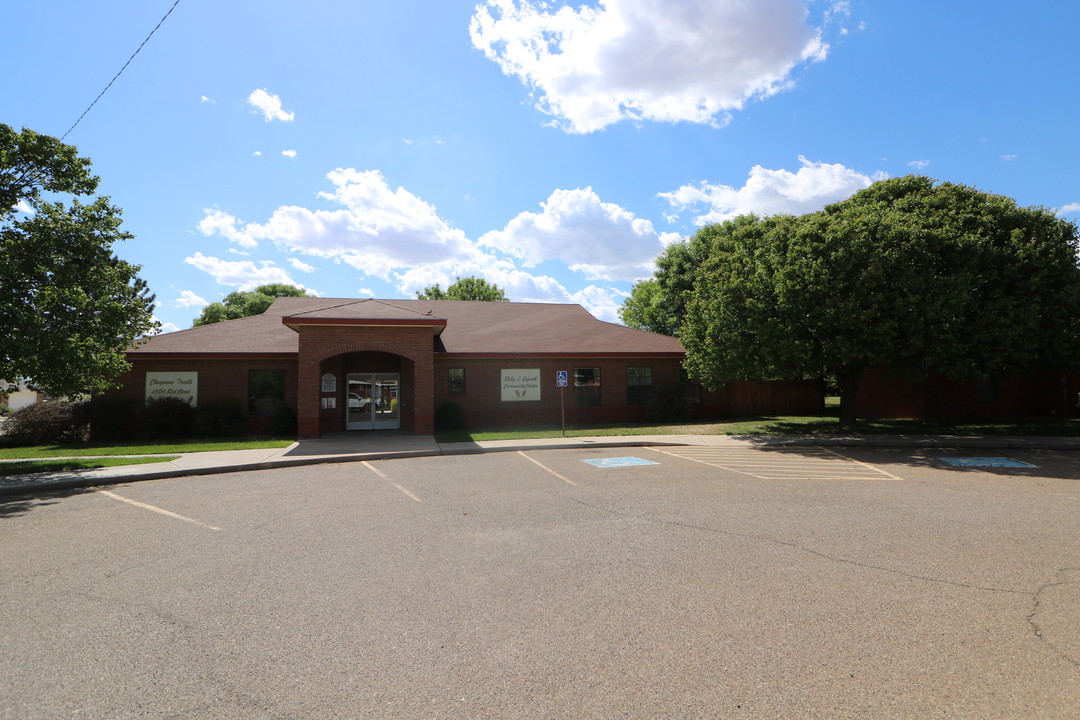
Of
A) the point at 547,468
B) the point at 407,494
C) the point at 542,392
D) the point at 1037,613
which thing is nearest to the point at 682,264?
the point at 542,392

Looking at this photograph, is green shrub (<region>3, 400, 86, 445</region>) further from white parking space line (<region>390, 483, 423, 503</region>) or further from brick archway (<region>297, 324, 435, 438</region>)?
white parking space line (<region>390, 483, 423, 503</region>)

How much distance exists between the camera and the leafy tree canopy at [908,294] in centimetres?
1614

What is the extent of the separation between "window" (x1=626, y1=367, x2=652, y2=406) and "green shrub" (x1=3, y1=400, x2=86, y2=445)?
1948 cm

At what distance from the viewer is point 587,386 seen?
2403 centimetres

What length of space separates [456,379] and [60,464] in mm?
12073

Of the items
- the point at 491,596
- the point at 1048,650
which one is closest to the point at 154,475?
the point at 491,596

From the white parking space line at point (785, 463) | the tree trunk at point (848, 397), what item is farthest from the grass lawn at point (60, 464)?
the tree trunk at point (848, 397)

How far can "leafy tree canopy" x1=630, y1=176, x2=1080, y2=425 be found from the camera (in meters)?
16.1

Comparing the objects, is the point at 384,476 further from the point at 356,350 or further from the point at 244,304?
the point at 244,304

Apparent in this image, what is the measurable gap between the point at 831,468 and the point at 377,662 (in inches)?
449

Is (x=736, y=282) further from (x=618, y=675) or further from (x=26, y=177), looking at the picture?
(x=26, y=177)

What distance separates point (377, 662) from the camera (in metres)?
3.84

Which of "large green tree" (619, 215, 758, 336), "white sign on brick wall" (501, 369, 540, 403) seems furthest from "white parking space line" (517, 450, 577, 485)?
Result: "large green tree" (619, 215, 758, 336)

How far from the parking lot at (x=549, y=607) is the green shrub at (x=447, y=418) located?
39.0 feet
